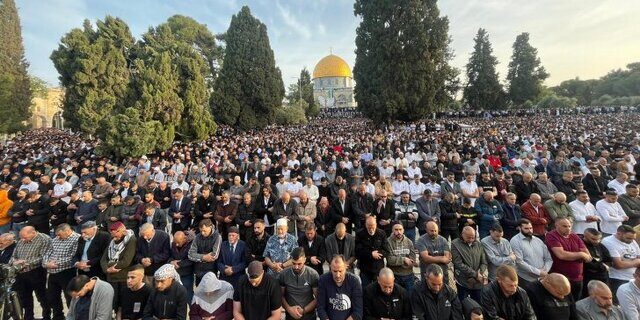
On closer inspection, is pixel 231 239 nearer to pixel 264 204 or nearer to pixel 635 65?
pixel 264 204

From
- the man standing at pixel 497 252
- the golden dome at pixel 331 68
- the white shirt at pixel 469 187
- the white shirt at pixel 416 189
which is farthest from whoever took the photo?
the golden dome at pixel 331 68

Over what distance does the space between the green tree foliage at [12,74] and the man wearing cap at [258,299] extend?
3233cm

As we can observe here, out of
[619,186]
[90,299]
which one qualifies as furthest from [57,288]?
[619,186]

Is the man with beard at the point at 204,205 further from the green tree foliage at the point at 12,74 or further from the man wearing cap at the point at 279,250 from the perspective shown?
the green tree foliage at the point at 12,74

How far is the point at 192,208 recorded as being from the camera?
6.60 m

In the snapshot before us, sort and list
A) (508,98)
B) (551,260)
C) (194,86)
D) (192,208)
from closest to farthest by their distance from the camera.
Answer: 1. (551,260)
2. (192,208)
3. (194,86)
4. (508,98)

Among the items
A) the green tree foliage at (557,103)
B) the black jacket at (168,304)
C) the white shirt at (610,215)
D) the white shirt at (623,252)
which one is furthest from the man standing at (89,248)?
the green tree foliage at (557,103)

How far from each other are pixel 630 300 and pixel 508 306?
1.24 m

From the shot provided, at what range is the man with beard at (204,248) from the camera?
4523 millimetres

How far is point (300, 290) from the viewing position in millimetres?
3842

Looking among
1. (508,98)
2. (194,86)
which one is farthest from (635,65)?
(194,86)

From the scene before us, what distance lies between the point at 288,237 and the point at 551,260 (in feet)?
11.1

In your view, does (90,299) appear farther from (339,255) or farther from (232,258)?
(339,255)

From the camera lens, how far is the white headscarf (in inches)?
144
